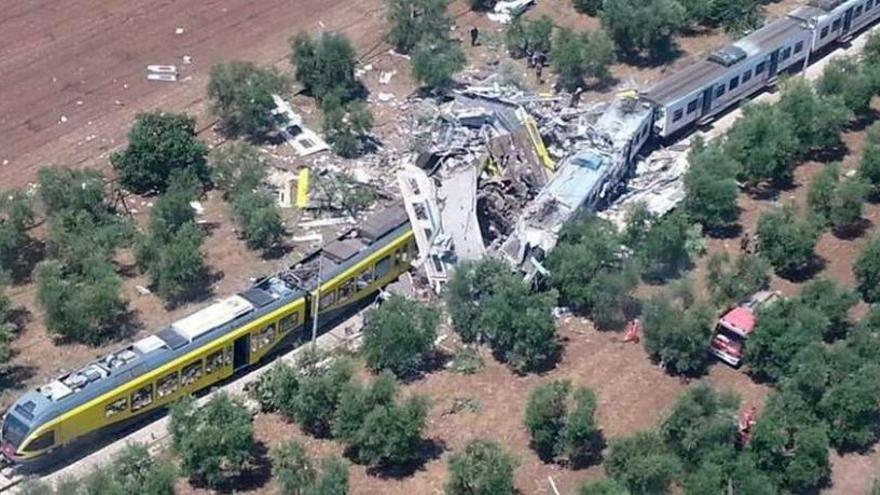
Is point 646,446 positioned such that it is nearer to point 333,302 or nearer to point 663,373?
point 663,373

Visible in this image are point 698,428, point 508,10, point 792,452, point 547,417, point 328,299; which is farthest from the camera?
point 508,10

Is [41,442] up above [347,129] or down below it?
below

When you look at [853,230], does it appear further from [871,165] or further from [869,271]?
[869,271]

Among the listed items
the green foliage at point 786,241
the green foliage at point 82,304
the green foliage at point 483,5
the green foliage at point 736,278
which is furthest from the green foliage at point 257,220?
the green foliage at point 483,5

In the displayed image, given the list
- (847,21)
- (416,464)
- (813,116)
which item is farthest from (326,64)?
(847,21)

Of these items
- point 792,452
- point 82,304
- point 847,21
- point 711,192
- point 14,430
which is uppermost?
point 711,192

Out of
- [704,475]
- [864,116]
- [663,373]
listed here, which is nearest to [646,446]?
[704,475]
